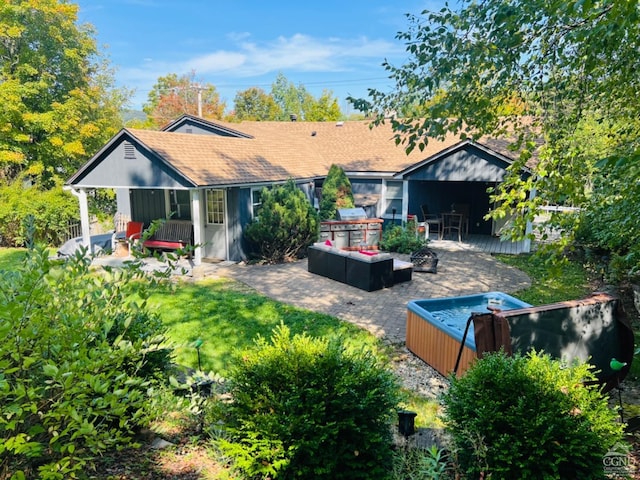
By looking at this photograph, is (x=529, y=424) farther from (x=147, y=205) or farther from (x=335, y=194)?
(x=147, y=205)

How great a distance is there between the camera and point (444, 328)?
19.0ft

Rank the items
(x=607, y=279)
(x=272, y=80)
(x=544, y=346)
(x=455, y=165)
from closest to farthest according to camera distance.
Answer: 1. (x=544, y=346)
2. (x=607, y=279)
3. (x=455, y=165)
4. (x=272, y=80)

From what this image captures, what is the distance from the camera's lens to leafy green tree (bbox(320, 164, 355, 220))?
16266mm

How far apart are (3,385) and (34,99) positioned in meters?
20.5

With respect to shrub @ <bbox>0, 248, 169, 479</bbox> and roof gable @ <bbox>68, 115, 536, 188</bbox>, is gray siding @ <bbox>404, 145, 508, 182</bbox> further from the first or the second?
shrub @ <bbox>0, 248, 169, 479</bbox>

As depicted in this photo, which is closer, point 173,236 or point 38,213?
point 173,236

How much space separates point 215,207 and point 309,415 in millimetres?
10917

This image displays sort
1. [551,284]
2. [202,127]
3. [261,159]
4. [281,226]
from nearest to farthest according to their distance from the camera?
[551,284]
[281,226]
[261,159]
[202,127]

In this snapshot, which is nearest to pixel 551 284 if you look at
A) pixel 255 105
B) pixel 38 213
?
pixel 38 213

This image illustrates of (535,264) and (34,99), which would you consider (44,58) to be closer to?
(34,99)

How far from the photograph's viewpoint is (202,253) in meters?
13.6

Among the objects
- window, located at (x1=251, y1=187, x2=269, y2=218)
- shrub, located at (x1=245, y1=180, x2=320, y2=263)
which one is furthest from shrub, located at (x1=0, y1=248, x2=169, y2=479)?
window, located at (x1=251, y1=187, x2=269, y2=218)

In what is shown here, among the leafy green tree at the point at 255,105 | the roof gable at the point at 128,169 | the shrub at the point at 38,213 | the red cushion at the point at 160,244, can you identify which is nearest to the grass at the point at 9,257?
the shrub at the point at 38,213

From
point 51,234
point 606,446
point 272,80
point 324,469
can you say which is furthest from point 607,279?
point 272,80
